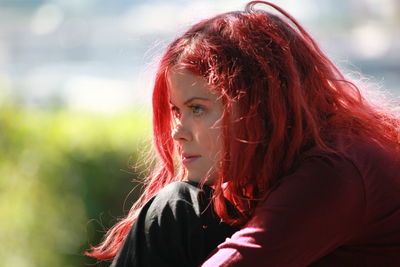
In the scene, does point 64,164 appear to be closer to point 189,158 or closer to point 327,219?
point 189,158

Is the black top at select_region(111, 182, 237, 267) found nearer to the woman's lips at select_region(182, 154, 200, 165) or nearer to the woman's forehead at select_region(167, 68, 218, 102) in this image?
the woman's lips at select_region(182, 154, 200, 165)

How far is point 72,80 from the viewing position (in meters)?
7.63

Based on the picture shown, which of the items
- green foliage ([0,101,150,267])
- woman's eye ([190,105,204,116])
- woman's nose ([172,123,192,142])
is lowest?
green foliage ([0,101,150,267])

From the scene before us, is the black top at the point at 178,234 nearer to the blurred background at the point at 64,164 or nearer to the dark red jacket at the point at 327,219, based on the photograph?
the dark red jacket at the point at 327,219

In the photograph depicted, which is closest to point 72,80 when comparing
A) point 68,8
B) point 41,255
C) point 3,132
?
point 68,8

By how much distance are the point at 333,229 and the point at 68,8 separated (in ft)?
24.0

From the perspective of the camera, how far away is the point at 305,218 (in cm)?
175

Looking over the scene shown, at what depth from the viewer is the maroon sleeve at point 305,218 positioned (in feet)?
5.76

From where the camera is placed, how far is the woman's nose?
207 cm

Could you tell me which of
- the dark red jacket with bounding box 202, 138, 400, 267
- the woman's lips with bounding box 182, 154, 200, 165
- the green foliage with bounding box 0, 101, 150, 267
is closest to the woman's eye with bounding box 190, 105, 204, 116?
the woman's lips with bounding box 182, 154, 200, 165

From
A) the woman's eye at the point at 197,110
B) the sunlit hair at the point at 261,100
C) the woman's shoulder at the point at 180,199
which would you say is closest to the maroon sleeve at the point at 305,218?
the sunlit hair at the point at 261,100

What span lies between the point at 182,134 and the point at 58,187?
224 cm

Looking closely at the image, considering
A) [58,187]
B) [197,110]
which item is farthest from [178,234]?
[58,187]

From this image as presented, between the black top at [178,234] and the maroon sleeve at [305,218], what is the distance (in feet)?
0.64
